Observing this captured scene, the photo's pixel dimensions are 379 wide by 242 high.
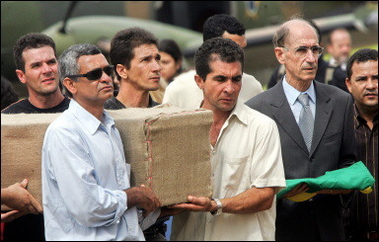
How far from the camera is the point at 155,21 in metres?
12.5

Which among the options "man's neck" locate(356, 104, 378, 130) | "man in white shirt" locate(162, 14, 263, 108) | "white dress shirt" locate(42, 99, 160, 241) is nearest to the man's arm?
"white dress shirt" locate(42, 99, 160, 241)

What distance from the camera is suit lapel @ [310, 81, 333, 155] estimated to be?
4820 mm

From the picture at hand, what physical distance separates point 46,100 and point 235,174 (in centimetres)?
165

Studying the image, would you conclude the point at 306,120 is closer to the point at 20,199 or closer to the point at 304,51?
the point at 304,51

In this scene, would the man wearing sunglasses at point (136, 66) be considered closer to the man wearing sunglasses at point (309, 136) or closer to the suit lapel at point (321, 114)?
the man wearing sunglasses at point (309, 136)

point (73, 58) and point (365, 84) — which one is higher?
point (73, 58)

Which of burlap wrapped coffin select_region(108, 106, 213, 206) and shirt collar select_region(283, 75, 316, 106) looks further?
shirt collar select_region(283, 75, 316, 106)

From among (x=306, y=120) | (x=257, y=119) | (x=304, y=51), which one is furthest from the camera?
(x=304, y=51)

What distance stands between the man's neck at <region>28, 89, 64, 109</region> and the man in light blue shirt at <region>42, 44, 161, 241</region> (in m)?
1.19

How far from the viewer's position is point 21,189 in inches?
155

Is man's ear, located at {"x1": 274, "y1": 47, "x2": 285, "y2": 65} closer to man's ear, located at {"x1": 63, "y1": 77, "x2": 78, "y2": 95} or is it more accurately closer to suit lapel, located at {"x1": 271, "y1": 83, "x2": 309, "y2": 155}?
suit lapel, located at {"x1": 271, "y1": 83, "x2": 309, "y2": 155}

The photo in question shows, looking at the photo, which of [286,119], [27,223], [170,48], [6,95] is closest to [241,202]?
[286,119]

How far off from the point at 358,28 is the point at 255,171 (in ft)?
33.3

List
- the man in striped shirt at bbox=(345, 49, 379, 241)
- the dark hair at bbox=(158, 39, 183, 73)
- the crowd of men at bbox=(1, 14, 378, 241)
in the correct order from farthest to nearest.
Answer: the dark hair at bbox=(158, 39, 183, 73) < the man in striped shirt at bbox=(345, 49, 379, 241) < the crowd of men at bbox=(1, 14, 378, 241)
